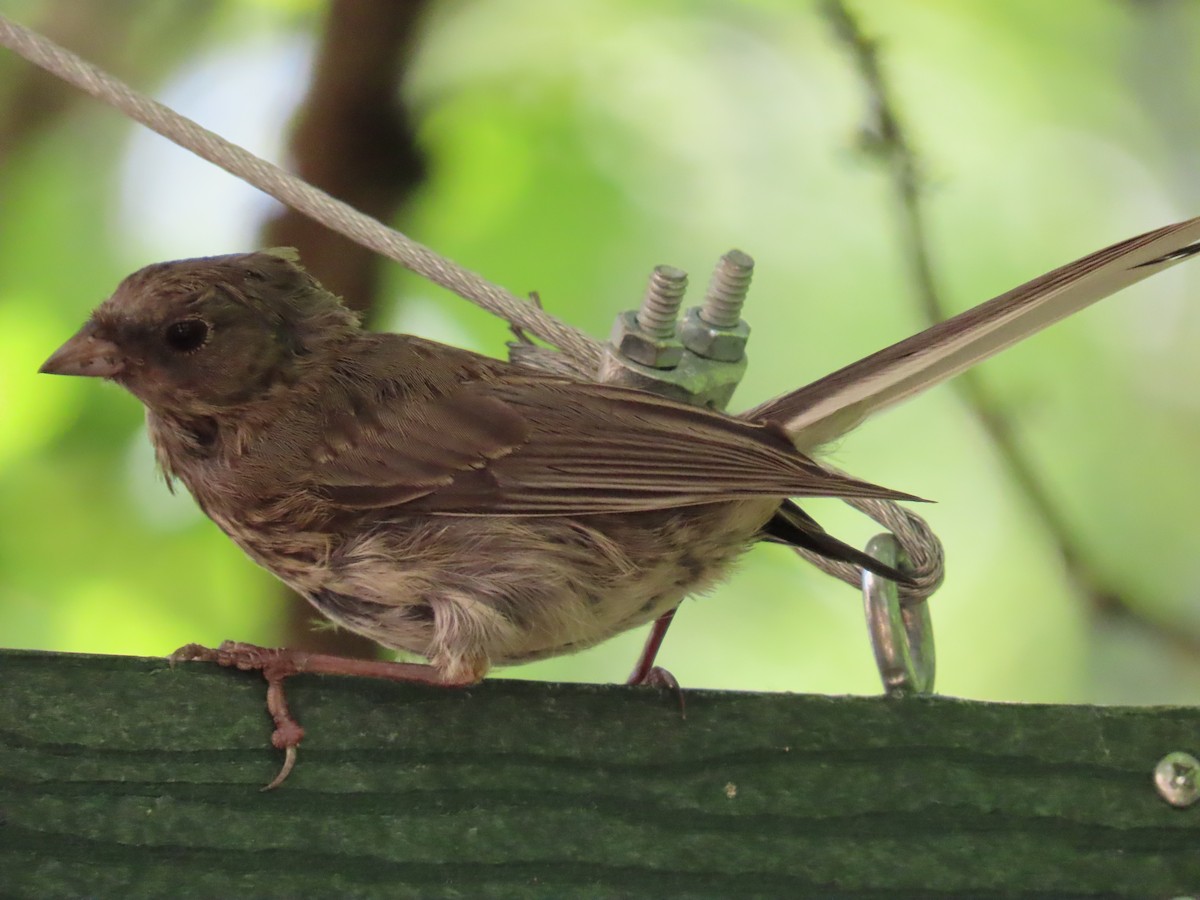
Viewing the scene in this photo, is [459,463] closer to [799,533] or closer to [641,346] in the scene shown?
[641,346]

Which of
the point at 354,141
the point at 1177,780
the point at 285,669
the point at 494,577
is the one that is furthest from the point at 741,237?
the point at 285,669

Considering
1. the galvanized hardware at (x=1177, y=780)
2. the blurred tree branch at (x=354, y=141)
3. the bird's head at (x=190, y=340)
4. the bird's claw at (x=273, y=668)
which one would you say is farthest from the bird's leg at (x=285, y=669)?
the blurred tree branch at (x=354, y=141)

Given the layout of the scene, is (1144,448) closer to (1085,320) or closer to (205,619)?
(1085,320)

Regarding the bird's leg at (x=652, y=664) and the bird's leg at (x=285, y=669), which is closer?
the bird's leg at (x=285, y=669)

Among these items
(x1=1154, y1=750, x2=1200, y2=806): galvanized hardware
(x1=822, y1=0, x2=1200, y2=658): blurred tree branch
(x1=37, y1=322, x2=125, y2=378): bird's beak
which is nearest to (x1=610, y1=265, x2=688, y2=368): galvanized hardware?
(x1=37, y1=322, x2=125, y2=378): bird's beak

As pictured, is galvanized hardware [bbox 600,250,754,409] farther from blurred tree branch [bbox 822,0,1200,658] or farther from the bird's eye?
blurred tree branch [bbox 822,0,1200,658]

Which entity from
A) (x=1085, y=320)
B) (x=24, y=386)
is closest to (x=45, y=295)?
(x=24, y=386)

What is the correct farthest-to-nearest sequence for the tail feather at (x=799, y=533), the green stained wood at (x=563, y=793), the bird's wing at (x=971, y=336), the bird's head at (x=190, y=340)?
the tail feather at (x=799, y=533)
the bird's head at (x=190, y=340)
the bird's wing at (x=971, y=336)
the green stained wood at (x=563, y=793)

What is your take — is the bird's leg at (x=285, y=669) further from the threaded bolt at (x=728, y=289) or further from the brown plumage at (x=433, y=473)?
the threaded bolt at (x=728, y=289)
